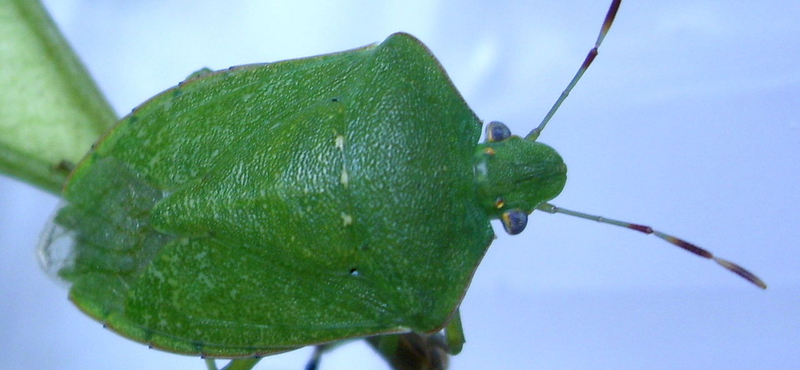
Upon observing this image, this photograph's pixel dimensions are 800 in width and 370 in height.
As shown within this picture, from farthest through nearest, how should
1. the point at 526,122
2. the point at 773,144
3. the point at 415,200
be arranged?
the point at 526,122, the point at 773,144, the point at 415,200

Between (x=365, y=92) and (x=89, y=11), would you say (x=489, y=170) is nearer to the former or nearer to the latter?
(x=365, y=92)

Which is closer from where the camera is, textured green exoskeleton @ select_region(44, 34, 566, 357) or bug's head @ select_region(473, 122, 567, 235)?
textured green exoskeleton @ select_region(44, 34, 566, 357)

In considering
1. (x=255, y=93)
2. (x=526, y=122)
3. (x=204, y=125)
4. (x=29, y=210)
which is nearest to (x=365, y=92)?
(x=255, y=93)

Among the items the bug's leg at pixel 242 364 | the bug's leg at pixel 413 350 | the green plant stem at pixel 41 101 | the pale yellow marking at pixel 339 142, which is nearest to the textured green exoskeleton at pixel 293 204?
the pale yellow marking at pixel 339 142

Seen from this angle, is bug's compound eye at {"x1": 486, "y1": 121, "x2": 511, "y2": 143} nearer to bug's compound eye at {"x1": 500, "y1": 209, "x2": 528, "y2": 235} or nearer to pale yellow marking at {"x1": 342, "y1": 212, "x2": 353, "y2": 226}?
bug's compound eye at {"x1": 500, "y1": 209, "x2": 528, "y2": 235}

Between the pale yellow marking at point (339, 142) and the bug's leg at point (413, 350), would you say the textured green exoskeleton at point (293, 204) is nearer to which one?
the pale yellow marking at point (339, 142)

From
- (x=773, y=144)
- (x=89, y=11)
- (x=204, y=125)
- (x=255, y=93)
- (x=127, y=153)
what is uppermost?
(x=773, y=144)

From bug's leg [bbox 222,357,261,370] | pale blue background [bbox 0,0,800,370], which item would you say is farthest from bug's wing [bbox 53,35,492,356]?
pale blue background [bbox 0,0,800,370]

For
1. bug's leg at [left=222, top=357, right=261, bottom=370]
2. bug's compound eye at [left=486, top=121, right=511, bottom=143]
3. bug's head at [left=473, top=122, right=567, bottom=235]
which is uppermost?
bug's compound eye at [left=486, top=121, right=511, bottom=143]

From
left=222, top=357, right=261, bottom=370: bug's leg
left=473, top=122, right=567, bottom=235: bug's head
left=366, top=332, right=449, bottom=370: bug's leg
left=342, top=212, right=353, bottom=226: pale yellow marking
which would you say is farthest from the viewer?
left=366, top=332, right=449, bottom=370: bug's leg
